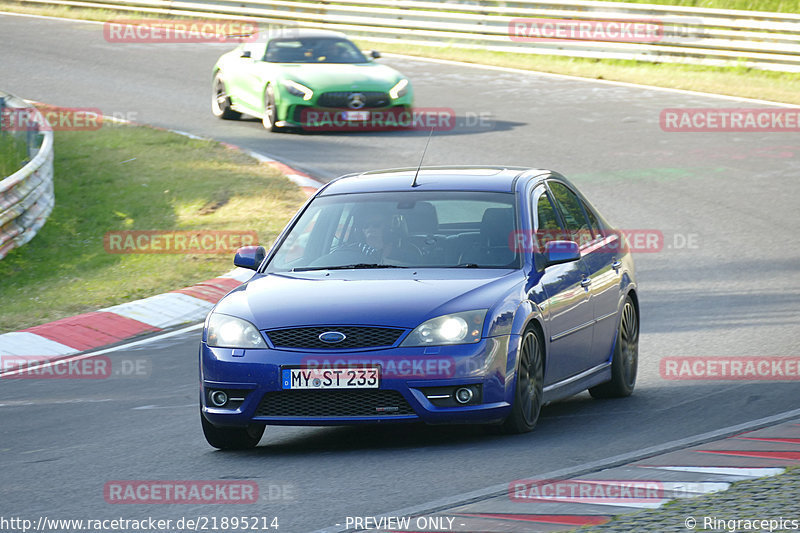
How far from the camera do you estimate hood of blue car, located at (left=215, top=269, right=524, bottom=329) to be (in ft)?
24.8

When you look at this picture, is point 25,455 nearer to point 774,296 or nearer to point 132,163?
point 774,296

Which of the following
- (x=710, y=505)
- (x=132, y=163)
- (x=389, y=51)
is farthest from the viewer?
(x=389, y=51)

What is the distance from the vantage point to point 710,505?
19.7 ft

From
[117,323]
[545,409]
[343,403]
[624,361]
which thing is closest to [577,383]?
[545,409]

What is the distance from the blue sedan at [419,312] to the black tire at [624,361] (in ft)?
0.06

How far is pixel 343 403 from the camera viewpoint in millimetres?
7512

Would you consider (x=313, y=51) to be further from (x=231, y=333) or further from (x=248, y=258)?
(x=231, y=333)

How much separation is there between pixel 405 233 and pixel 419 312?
111 centimetres

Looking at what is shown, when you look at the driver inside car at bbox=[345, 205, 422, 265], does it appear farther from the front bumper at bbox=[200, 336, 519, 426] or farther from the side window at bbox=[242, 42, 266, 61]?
the side window at bbox=[242, 42, 266, 61]

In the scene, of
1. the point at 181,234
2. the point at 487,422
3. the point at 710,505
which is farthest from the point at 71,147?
the point at 710,505

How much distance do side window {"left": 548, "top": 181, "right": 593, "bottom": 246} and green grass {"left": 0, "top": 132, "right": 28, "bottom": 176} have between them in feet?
32.6

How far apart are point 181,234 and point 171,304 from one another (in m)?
3.19

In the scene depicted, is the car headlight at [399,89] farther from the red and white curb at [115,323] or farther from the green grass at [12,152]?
the red and white curb at [115,323]

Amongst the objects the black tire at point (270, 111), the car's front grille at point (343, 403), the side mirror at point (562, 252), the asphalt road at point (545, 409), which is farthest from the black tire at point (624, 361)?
the black tire at point (270, 111)
